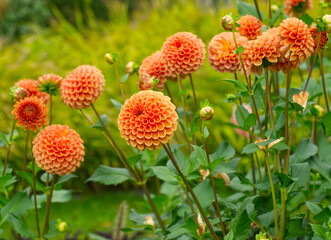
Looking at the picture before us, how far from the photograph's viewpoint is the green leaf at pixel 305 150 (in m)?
1.03

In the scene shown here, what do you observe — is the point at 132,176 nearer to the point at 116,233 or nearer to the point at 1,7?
the point at 116,233

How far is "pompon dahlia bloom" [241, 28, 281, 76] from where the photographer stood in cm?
84

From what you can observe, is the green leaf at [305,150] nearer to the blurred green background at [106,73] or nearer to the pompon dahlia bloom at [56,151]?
the pompon dahlia bloom at [56,151]

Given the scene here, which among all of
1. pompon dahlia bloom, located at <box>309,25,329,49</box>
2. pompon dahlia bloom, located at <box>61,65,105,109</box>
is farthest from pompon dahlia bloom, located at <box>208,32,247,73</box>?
pompon dahlia bloom, located at <box>61,65,105,109</box>

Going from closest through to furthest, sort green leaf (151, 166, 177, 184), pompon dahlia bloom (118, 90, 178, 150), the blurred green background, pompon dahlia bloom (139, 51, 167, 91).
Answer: pompon dahlia bloom (118, 90, 178, 150) < green leaf (151, 166, 177, 184) < pompon dahlia bloom (139, 51, 167, 91) < the blurred green background

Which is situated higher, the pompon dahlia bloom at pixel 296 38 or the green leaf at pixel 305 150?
the pompon dahlia bloom at pixel 296 38

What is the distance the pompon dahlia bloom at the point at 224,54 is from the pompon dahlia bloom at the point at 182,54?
1.3 inches

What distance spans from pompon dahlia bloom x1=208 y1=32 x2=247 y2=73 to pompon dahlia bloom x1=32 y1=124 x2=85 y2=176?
36 cm

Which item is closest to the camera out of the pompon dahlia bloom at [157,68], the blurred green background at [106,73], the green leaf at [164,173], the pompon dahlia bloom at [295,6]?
the green leaf at [164,173]

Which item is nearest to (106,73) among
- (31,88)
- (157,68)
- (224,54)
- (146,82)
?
(31,88)

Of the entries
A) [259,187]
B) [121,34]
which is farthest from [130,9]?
[259,187]

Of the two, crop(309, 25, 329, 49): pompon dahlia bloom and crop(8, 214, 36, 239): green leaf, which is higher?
crop(309, 25, 329, 49): pompon dahlia bloom

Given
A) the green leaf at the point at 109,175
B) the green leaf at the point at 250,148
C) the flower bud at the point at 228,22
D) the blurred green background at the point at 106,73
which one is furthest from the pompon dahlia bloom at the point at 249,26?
the blurred green background at the point at 106,73

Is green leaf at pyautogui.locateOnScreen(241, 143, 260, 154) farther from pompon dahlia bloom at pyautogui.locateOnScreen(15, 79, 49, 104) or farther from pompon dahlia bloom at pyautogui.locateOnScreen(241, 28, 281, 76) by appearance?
pompon dahlia bloom at pyautogui.locateOnScreen(15, 79, 49, 104)
